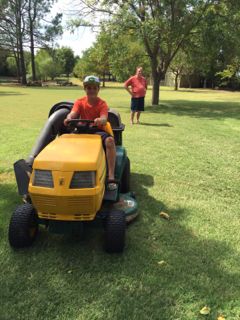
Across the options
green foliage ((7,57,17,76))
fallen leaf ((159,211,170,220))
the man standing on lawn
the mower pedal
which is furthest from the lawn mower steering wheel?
green foliage ((7,57,17,76))

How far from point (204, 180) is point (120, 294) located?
11.5ft

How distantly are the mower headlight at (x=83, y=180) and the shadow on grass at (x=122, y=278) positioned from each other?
2.39 ft

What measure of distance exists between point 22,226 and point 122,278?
1.03 m

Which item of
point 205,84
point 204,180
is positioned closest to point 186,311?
point 204,180

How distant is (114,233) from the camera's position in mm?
3723

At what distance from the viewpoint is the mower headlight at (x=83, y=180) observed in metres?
3.47

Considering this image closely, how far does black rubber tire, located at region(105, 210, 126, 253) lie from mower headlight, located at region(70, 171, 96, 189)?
44cm

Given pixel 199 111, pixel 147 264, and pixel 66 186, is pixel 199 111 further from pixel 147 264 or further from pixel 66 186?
pixel 66 186

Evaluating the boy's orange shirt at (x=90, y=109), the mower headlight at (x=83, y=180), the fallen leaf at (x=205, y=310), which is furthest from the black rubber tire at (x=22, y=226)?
the fallen leaf at (x=205, y=310)

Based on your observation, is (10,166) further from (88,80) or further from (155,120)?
(155,120)

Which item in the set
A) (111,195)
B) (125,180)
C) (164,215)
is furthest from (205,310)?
(125,180)

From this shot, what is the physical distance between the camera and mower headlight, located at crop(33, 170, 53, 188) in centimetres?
347

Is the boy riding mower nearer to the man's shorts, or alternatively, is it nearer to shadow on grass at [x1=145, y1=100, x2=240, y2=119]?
the man's shorts

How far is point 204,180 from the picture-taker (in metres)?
6.42
